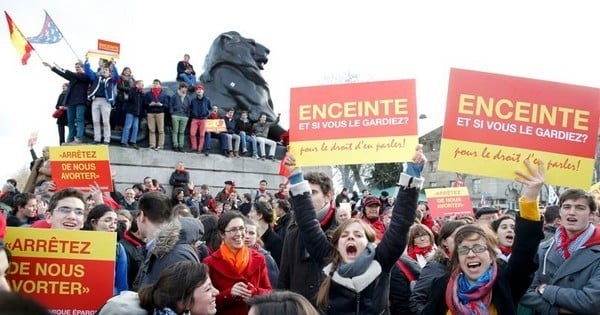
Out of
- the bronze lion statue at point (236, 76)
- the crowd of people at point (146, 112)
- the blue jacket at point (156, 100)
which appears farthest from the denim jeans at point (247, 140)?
the blue jacket at point (156, 100)

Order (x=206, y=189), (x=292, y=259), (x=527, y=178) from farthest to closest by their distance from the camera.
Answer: (x=206, y=189) < (x=292, y=259) < (x=527, y=178)

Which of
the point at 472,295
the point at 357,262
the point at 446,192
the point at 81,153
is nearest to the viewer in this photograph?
the point at 472,295

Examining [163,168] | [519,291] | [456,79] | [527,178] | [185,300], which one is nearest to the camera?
[185,300]

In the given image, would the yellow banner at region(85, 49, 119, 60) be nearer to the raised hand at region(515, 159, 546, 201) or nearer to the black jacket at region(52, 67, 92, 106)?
the black jacket at region(52, 67, 92, 106)

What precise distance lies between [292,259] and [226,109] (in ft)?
48.8

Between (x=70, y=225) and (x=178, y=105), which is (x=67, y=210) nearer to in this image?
(x=70, y=225)

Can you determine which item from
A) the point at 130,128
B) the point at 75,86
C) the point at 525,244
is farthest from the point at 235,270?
the point at 130,128

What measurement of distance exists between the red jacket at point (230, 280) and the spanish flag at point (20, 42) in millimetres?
11337

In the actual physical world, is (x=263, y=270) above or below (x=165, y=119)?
below

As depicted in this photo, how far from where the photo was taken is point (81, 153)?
8250 mm

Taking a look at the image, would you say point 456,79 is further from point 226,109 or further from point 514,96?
point 226,109

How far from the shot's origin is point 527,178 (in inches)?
165

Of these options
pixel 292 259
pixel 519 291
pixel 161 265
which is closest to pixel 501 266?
pixel 519 291

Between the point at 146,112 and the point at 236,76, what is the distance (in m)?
4.20
